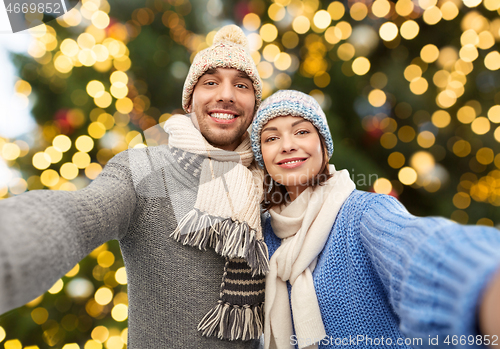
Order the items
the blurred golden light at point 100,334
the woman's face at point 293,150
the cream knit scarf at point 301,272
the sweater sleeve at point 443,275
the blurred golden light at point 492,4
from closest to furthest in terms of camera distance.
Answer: the sweater sleeve at point 443,275 < the cream knit scarf at point 301,272 < the woman's face at point 293,150 < the blurred golden light at point 492,4 < the blurred golden light at point 100,334

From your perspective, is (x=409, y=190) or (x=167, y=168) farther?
(x=409, y=190)

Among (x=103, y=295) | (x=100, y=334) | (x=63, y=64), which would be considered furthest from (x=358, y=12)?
(x=100, y=334)

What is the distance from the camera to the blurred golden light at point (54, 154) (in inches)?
50.7

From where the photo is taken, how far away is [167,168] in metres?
0.85

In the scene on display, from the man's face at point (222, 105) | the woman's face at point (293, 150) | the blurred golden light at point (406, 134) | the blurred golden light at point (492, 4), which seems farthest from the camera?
the blurred golden light at point (406, 134)

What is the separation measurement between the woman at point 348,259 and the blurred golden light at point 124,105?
779mm

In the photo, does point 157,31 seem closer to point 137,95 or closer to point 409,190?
point 137,95

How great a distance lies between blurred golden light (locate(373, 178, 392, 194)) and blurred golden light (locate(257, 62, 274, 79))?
2.42ft

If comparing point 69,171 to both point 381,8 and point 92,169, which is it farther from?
point 381,8

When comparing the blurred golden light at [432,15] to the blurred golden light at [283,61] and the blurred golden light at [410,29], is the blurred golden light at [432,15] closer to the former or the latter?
the blurred golden light at [410,29]

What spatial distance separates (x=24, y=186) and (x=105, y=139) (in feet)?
1.41

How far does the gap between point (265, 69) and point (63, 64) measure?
942 millimetres

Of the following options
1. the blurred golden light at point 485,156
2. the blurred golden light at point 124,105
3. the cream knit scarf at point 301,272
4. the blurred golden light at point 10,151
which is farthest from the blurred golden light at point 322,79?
the blurred golden light at point 10,151

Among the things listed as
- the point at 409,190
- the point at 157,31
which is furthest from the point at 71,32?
the point at 409,190
